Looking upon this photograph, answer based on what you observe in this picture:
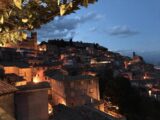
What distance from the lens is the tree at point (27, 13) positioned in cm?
389

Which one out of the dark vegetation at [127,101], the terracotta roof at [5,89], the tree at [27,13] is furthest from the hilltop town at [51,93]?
the tree at [27,13]

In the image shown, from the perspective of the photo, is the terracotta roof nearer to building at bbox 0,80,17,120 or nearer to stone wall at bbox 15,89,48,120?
building at bbox 0,80,17,120

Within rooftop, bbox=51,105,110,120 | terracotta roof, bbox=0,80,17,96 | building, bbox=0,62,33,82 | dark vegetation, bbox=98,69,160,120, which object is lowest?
dark vegetation, bbox=98,69,160,120

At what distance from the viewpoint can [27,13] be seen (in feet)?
15.3

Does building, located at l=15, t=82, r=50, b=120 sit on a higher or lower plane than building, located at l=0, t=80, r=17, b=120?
lower

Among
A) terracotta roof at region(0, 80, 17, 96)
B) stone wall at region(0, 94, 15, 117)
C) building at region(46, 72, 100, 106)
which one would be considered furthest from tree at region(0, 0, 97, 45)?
building at region(46, 72, 100, 106)

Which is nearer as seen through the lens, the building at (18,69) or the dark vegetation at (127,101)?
the dark vegetation at (127,101)

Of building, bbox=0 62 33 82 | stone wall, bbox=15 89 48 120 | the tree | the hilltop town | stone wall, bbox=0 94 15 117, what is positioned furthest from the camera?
building, bbox=0 62 33 82

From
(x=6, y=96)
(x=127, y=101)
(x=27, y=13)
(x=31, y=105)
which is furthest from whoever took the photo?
(x=127, y=101)

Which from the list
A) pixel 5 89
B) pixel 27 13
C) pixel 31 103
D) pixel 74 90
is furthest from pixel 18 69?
pixel 27 13

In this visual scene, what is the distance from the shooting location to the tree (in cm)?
389

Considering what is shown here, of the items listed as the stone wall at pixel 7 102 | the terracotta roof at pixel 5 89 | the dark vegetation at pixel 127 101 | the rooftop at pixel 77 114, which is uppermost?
the terracotta roof at pixel 5 89

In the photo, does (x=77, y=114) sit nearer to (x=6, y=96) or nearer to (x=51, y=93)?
(x=6, y=96)

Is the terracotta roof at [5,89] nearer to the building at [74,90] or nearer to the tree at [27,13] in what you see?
the tree at [27,13]
